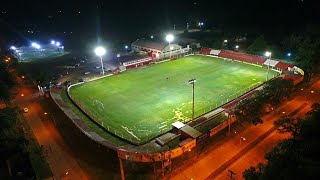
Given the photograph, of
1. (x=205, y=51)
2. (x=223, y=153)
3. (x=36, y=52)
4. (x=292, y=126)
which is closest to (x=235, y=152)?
(x=223, y=153)

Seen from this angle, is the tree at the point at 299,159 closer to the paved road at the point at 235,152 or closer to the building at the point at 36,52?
the paved road at the point at 235,152

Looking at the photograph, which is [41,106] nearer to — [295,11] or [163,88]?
[163,88]

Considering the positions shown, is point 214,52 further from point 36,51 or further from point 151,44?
point 36,51

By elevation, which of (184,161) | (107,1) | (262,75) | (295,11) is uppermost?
(107,1)

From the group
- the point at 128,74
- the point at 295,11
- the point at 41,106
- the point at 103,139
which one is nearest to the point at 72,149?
the point at 103,139

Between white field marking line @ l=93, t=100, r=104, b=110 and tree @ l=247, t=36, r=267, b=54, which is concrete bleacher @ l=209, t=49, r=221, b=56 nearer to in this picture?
tree @ l=247, t=36, r=267, b=54

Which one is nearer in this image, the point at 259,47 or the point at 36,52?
the point at 259,47

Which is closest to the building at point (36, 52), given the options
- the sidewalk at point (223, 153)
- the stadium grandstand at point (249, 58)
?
the stadium grandstand at point (249, 58)

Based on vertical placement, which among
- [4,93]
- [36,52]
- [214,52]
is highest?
[36,52]
